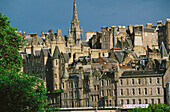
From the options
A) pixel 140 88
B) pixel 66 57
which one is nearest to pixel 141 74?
pixel 140 88

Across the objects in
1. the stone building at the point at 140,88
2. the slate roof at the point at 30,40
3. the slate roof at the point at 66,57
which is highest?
the slate roof at the point at 30,40

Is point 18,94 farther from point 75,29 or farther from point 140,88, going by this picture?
point 75,29

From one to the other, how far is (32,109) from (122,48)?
8824 centimetres

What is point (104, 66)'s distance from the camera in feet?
375

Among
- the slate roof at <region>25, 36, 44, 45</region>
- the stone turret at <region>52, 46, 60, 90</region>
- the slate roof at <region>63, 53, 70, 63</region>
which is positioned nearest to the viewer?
the stone turret at <region>52, 46, 60, 90</region>

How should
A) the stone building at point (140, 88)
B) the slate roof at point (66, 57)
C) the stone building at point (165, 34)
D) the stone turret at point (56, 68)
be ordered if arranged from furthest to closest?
the stone building at point (165, 34), the slate roof at point (66, 57), the stone turret at point (56, 68), the stone building at point (140, 88)

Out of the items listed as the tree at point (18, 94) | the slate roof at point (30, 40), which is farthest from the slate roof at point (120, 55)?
the tree at point (18, 94)

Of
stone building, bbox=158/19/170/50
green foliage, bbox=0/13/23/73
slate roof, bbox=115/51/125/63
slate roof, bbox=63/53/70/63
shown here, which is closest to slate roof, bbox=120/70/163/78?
slate roof, bbox=63/53/70/63

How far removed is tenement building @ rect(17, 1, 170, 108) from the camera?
98.5m

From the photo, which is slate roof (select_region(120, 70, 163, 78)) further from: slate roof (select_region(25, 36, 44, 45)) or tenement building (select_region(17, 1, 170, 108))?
slate roof (select_region(25, 36, 44, 45))

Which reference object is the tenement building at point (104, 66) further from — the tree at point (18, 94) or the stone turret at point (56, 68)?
the tree at point (18, 94)

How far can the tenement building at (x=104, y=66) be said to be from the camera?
9850 centimetres

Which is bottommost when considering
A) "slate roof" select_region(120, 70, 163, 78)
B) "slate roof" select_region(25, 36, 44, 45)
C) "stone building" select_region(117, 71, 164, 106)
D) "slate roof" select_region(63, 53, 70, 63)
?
"stone building" select_region(117, 71, 164, 106)

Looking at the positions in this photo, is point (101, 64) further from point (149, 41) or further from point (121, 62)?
point (149, 41)
